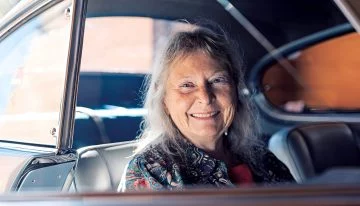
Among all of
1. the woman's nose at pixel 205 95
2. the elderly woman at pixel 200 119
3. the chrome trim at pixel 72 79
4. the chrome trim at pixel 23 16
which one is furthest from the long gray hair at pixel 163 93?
the chrome trim at pixel 23 16

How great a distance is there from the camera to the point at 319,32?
2.75 m

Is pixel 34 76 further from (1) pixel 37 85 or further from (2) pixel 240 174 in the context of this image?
(2) pixel 240 174

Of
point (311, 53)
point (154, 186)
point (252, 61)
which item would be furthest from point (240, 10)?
point (154, 186)

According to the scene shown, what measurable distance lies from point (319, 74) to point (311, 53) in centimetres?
19

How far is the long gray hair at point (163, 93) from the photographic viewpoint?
1827mm

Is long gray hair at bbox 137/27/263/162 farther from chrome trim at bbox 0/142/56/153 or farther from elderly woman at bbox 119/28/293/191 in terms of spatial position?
chrome trim at bbox 0/142/56/153

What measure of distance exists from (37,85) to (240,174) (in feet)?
2.20

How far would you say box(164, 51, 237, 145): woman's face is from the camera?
1823 millimetres

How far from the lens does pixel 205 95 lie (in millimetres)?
1831

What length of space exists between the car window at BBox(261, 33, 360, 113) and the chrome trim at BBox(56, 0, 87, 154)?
35.0 inches

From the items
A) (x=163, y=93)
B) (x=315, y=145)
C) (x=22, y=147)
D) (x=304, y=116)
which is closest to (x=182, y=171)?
(x=163, y=93)

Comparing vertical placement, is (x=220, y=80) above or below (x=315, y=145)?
above

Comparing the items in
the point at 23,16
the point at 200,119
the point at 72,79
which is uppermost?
the point at 23,16

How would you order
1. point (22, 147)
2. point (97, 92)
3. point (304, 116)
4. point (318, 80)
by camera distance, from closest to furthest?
point (22, 147)
point (97, 92)
point (304, 116)
point (318, 80)
